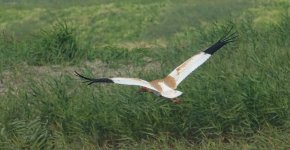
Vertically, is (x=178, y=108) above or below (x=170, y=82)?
below

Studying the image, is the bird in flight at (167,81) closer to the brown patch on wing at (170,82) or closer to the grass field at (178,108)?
the brown patch on wing at (170,82)

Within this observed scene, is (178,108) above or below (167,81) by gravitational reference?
below

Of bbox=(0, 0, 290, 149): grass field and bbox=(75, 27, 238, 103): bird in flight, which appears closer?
bbox=(75, 27, 238, 103): bird in flight

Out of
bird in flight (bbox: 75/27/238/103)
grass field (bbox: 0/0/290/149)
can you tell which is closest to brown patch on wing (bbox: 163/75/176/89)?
bird in flight (bbox: 75/27/238/103)

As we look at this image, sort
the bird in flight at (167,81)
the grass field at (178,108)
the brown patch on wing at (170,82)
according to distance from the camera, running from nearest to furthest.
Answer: the bird in flight at (167,81) < the brown patch on wing at (170,82) < the grass field at (178,108)

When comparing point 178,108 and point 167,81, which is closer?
point 167,81

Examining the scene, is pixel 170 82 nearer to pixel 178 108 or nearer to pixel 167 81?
pixel 167 81

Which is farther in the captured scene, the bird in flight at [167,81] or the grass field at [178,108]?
the grass field at [178,108]

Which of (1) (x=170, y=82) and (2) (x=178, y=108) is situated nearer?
(1) (x=170, y=82)

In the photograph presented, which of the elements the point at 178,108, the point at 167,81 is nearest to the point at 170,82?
the point at 167,81

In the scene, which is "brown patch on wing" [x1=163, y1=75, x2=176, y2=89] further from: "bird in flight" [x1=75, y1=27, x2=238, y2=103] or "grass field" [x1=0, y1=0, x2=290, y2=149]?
"grass field" [x1=0, y1=0, x2=290, y2=149]

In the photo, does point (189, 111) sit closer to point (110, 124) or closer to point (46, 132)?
point (110, 124)

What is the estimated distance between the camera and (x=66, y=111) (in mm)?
5949

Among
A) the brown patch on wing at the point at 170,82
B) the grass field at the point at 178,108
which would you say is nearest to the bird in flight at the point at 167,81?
the brown patch on wing at the point at 170,82
